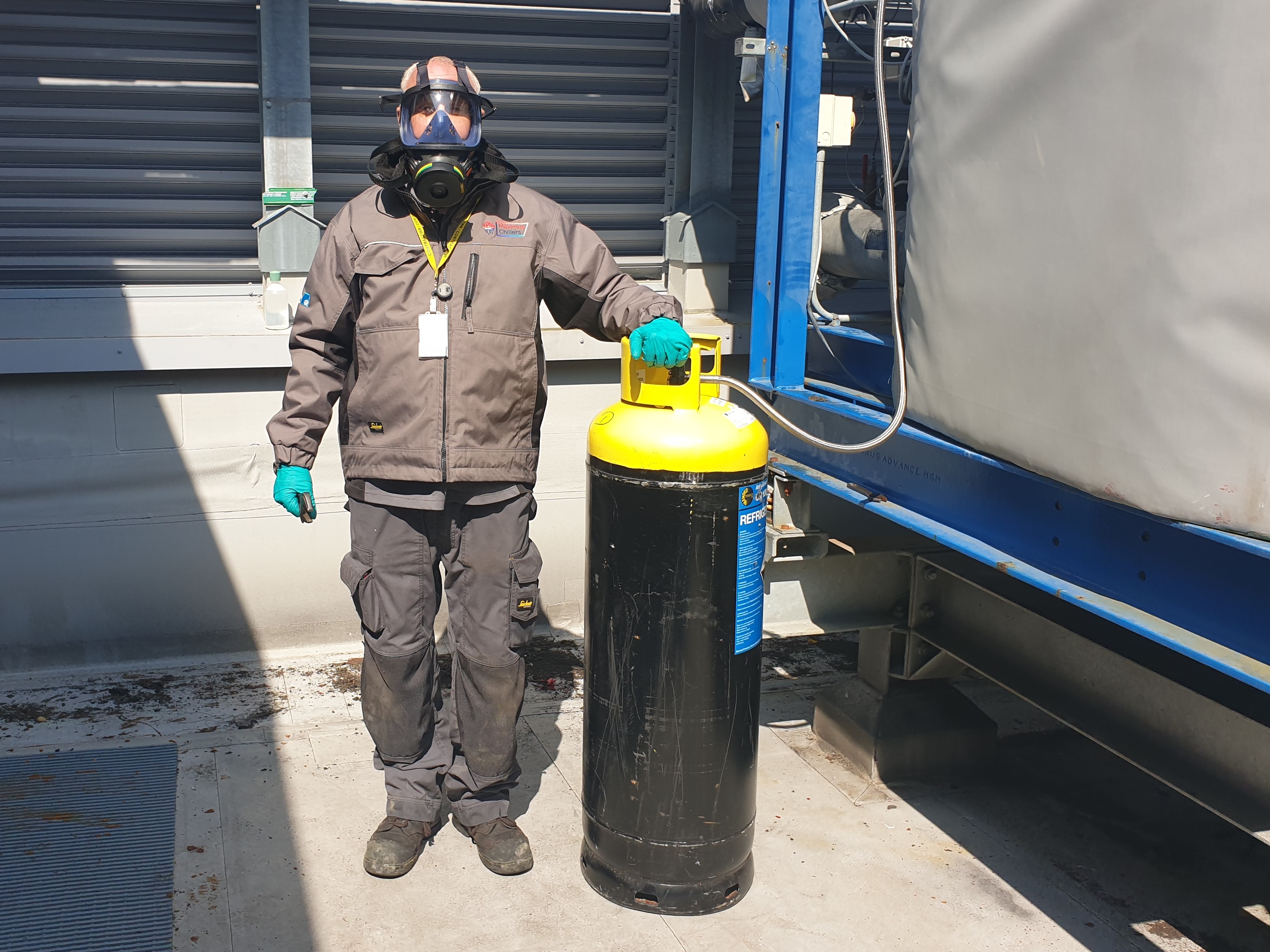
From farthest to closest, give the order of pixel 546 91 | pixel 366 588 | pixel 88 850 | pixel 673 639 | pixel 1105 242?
pixel 546 91 → pixel 88 850 → pixel 366 588 → pixel 673 639 → pixel 1105 242

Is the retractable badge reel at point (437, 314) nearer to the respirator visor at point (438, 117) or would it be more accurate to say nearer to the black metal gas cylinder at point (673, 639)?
the respirator visor at point (438, 117)

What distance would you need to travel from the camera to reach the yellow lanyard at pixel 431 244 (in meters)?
2.89

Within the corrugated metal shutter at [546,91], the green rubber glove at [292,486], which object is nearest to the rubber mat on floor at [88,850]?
the green rubber glove at [292,486]

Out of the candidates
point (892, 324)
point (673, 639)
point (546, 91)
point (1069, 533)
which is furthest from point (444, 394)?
point (546, 91)

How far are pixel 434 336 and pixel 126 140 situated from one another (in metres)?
2.63

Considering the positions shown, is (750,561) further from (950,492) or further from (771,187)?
(771,187)

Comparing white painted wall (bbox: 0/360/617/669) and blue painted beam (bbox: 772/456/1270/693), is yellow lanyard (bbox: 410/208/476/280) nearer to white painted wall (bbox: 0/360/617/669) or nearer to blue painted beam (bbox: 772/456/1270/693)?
blue painted beam (bbox: 772/456/1270/693)

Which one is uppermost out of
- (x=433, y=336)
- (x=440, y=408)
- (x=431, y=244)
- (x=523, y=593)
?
(x=431, y=244)

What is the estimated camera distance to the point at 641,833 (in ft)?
9.24

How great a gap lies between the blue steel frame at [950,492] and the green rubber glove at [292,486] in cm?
139

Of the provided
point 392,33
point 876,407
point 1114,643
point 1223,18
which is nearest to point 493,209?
point 876,407

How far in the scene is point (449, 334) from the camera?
2.86 meters

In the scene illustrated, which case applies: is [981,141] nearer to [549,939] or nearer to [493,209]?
[493,209]

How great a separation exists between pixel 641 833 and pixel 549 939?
1.09 feet
